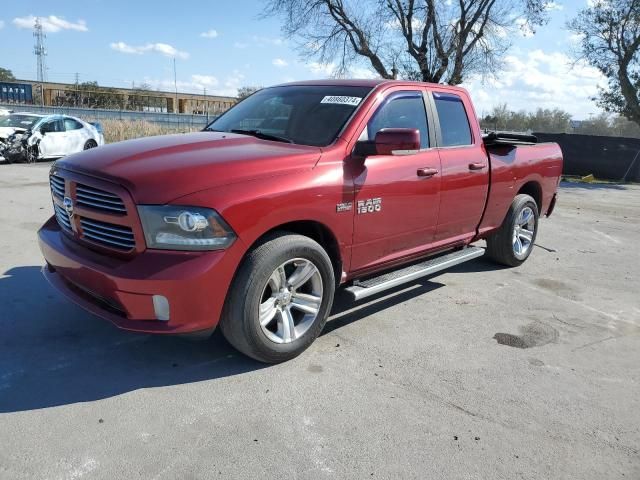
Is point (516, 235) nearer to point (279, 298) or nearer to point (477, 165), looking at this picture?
point (477, 165)

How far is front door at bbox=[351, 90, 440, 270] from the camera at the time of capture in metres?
4.10

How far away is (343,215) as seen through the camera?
3.90 meters

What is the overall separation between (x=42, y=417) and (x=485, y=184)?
4302 millimetres

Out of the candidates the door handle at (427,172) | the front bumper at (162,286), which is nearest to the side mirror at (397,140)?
the door handle at (427,172)

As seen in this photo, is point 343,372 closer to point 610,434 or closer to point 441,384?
point 441,384

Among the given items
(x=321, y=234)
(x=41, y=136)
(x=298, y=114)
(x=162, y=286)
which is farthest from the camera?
(x=41, y=136)

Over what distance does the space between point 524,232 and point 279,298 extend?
13.3 feet

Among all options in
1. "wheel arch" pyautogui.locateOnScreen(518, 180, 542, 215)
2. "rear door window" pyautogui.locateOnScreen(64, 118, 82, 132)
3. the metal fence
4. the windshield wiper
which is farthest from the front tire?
the metal fence

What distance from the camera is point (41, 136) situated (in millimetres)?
16547

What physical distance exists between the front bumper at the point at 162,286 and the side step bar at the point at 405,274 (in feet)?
3.95

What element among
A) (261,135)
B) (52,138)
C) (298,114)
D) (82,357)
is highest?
(298,114)

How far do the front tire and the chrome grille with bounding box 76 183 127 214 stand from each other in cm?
83

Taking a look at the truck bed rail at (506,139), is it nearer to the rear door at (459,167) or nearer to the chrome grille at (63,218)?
the rear door at (459,167)

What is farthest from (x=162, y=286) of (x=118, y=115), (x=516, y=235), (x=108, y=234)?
(x=118, y=115)
